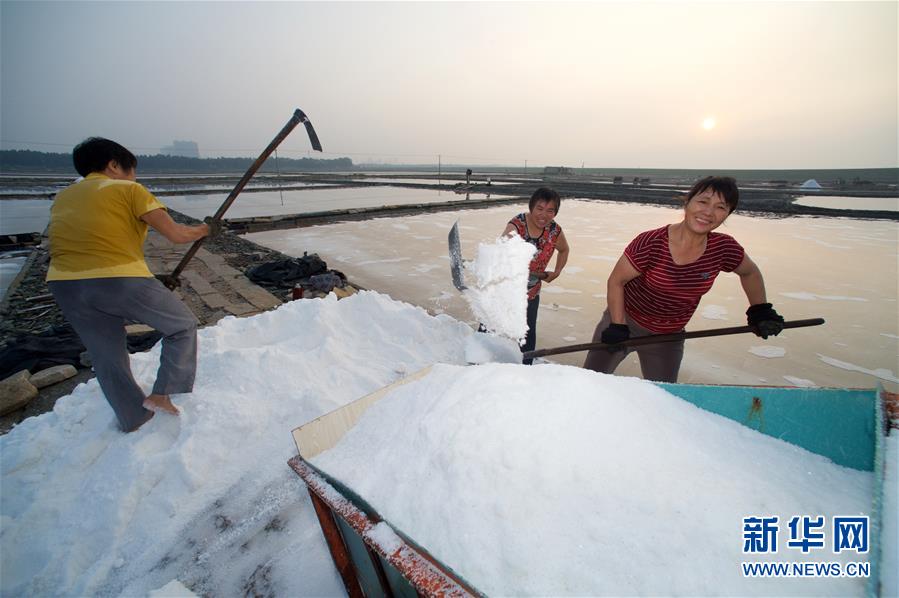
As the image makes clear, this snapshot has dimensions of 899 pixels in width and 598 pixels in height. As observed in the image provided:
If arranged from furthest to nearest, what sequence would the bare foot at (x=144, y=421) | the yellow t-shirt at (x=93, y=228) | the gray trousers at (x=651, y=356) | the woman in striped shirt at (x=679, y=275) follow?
1. the gray trousers at (x=651, y=356)
2. the bare foot at (x=144, y=421)
3. the woman in striped shirt at (x=679, y=275)
4. the yellow t-shirt at (x=93, y=228)

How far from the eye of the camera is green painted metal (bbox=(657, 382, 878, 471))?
1284 mm

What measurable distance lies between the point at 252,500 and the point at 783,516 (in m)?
2.02

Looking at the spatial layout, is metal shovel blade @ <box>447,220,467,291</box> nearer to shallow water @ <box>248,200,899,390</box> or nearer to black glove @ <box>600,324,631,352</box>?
shallow water @ <box>248,200,899,390</box>

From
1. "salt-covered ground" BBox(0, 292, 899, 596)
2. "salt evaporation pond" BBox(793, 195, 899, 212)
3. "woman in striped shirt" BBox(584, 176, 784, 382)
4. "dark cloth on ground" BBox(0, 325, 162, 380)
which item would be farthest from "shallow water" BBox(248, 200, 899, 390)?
"salt evaporation pond" BBox(793, 195, 899, 212)

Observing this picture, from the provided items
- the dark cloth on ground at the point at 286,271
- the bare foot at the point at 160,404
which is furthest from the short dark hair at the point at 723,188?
the dark cloth on ground at the point at 286,271

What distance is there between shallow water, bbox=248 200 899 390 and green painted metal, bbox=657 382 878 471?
158 centimetres

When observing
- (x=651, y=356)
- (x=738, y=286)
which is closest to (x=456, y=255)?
(x=651, y=356)

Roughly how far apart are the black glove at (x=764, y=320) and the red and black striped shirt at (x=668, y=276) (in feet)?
0.87

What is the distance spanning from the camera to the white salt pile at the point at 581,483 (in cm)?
93

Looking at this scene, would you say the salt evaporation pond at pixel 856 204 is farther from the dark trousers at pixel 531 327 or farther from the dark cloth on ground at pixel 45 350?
the dark cloth on ground at pixel 45 350

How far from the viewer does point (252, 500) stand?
1686 mm

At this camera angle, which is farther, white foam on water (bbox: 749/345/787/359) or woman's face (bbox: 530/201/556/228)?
white foam on water (bbox: 749/345/787/359)

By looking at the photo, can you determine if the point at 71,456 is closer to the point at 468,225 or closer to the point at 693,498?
the point at 693,498

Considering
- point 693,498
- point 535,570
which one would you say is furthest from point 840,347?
point 535,570
